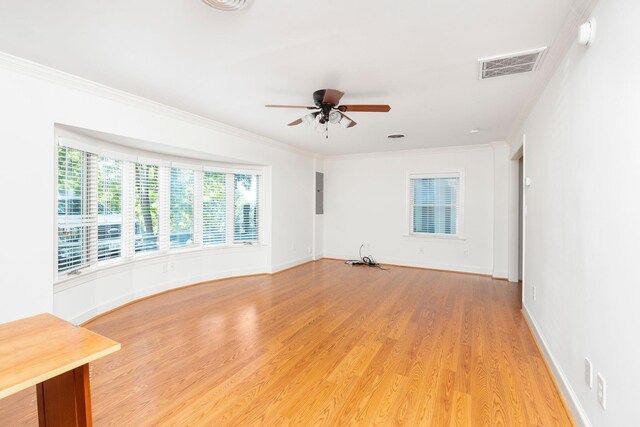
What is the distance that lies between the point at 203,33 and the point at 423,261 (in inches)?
223

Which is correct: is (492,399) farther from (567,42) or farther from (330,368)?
(567,42)

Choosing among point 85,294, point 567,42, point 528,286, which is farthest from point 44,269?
point 528,286

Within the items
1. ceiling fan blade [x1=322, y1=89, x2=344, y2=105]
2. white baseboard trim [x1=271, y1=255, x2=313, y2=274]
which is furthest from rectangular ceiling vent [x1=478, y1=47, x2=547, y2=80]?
white baseboard trim [x1=271, y1=255, x2=313, y2=274]

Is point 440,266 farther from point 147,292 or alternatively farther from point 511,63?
point 147,292

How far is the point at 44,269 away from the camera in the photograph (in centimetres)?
267

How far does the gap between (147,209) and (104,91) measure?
1.79 metres

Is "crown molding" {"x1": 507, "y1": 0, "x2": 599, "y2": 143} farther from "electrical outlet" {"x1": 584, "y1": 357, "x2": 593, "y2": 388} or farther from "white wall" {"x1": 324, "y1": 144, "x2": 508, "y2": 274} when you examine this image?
"white wall" {"x1": 324, "y1": 144, "x2": 508, "y2": 274}

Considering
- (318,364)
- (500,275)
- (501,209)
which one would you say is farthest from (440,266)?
(318,364)

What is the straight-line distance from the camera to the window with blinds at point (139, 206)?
320 centimetres

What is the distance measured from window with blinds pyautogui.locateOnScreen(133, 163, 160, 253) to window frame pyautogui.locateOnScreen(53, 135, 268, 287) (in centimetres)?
5

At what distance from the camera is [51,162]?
107 inches

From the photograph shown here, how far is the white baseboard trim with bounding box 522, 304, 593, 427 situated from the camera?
1745 mm

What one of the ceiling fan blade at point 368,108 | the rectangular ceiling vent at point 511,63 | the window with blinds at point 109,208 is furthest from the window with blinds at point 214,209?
the rectangular ceiling vent at point 511,63

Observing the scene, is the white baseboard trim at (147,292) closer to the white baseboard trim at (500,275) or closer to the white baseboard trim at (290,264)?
the white baseboard trim at (290,264)
